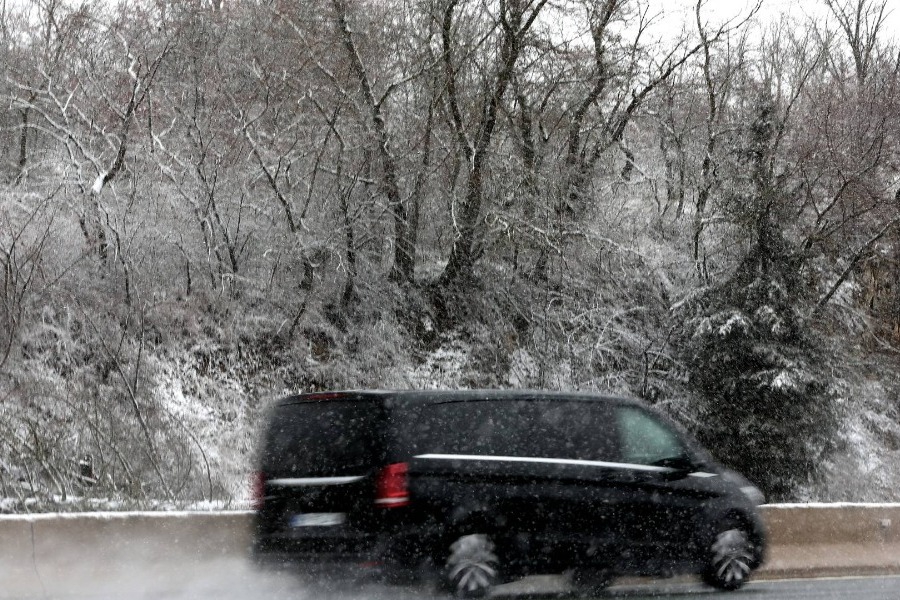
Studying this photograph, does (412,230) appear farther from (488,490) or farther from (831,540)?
(488,490)

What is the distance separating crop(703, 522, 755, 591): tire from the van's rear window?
3.48 meters

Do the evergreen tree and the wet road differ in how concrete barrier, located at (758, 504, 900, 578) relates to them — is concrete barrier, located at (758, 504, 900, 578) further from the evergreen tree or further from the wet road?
the evergreen tree

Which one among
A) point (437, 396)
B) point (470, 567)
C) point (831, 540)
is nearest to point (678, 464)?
point (470, 567)

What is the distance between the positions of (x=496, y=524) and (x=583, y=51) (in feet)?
65.0

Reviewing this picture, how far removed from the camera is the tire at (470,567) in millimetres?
7172

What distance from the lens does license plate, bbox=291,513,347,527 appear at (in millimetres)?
6988

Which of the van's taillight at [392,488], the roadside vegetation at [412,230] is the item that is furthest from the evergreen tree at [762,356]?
the van's taillight at [392,488]

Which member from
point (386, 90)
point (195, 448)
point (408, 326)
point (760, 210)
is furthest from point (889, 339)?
point (195, 448)

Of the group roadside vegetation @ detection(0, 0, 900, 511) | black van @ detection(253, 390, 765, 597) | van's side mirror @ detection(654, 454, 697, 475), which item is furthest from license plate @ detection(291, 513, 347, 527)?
roadside vegetation @ detection(0, 0, 900, 511)

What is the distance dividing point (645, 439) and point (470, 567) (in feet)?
6.85

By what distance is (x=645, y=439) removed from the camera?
836 centimetres

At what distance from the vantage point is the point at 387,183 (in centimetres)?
2225

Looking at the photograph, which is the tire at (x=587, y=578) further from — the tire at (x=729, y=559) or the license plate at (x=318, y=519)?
the license plate at (x=318, y=519)

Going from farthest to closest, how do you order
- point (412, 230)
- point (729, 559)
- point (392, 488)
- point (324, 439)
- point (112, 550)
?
point (412, 230), point (729, 559), point (112, 550), point (324, 439), point (392, 488)
